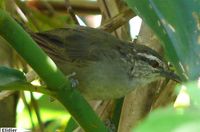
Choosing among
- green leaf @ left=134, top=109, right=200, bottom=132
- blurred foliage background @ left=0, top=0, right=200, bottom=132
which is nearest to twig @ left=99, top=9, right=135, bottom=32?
blurred foliage background @ left=0, top=0, right=200, bottom=132

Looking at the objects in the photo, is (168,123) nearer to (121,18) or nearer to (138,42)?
(121,18)

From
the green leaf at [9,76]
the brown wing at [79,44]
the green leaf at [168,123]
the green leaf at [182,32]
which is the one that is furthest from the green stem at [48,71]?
the brown wing at [79,44]

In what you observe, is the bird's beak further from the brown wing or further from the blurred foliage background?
the brown wing

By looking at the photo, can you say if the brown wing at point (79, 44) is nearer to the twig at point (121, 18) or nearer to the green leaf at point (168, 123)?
the twig at point (121, 18)

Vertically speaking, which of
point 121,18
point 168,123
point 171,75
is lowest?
point 168,123

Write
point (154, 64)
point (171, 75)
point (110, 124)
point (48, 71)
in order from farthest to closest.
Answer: point (154, 64)
point (171, 75)
point (110, 124)
point (48, 71)

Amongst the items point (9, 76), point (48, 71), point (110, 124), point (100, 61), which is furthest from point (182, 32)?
point (100, 61)

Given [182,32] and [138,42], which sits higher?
[138,42]
